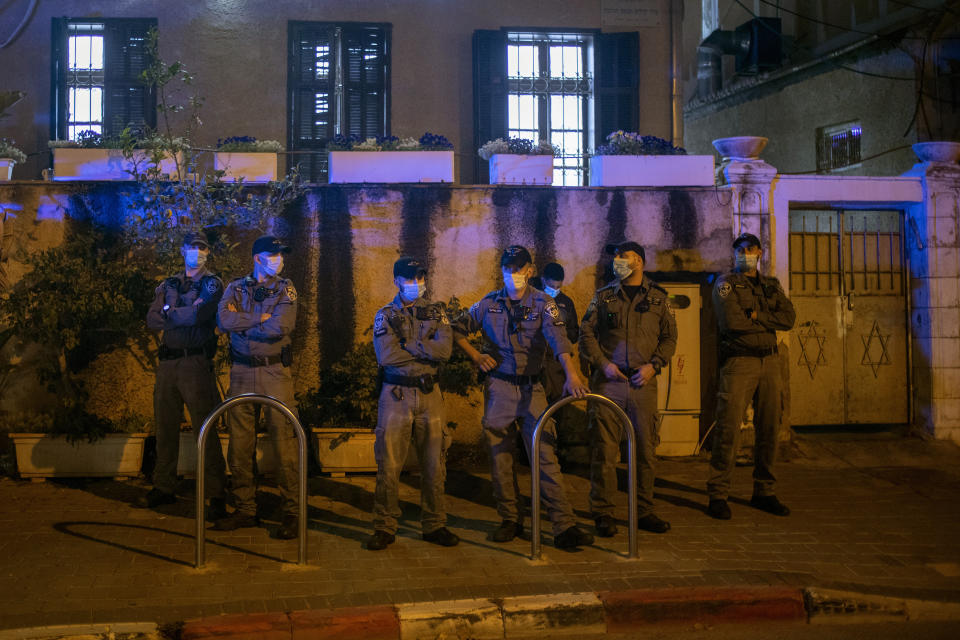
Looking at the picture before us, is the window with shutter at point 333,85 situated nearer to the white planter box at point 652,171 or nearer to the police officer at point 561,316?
the white planter box at point 652,171

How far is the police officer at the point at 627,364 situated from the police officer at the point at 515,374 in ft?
1.60

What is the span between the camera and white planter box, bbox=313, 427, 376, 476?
7.91 m

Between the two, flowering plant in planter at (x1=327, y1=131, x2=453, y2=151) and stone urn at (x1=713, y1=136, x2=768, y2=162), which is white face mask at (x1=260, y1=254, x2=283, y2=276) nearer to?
flowering plant in planter at (x1=327, y1=131, x2=453, y2=151)

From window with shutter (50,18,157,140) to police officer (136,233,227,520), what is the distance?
15.4 feet

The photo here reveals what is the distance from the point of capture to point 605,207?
907 centimetres

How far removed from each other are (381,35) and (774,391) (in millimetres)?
6831

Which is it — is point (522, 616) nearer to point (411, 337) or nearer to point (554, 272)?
point (411, 337)

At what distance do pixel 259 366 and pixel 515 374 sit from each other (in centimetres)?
190

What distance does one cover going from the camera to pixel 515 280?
20.2 ft

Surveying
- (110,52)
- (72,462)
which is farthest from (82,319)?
(110,52)

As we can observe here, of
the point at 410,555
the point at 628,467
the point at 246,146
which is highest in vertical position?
the point at 246,146

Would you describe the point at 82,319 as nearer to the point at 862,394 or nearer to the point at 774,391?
the point at 774,391

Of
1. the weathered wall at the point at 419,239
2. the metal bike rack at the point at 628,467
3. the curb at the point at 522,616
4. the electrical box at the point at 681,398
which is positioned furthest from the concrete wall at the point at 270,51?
the curb at the point at 522,616

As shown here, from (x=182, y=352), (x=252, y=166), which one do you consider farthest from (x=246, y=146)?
(x=182, y=352)
